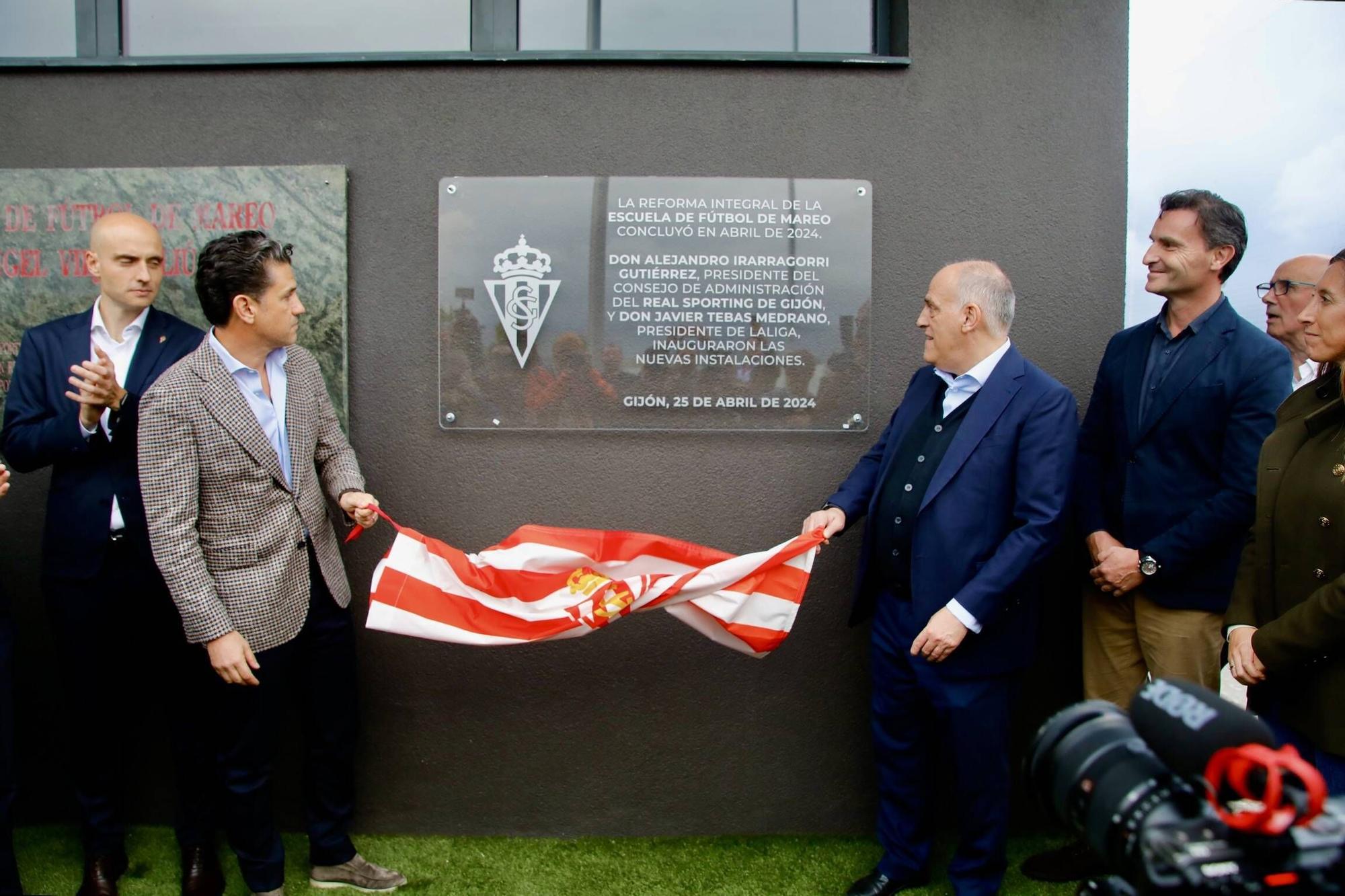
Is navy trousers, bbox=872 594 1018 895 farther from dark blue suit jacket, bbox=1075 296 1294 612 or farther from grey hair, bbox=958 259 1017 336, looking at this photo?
grey hair, bbox=958 259 1017 336

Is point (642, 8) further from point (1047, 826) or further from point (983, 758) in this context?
point (1047, 826)

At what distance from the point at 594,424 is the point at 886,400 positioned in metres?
1.01

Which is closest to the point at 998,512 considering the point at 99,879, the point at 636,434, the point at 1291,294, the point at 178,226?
the point at 636,434

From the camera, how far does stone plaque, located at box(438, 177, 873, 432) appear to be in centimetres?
323

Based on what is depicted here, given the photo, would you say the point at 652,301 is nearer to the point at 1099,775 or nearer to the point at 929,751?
the point at 929,751

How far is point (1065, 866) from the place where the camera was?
3.08 metres

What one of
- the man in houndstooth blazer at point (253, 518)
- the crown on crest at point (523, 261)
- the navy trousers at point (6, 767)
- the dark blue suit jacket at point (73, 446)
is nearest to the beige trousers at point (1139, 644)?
the crown on crest at point (523, 261)

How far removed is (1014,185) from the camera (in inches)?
128

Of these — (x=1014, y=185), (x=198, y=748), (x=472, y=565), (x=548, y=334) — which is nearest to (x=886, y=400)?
(x=1014, y=185)

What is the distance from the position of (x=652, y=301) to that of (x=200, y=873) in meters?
2.33

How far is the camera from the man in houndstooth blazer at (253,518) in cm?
255

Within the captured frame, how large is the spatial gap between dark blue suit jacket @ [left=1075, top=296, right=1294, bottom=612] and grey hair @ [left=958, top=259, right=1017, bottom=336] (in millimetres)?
520

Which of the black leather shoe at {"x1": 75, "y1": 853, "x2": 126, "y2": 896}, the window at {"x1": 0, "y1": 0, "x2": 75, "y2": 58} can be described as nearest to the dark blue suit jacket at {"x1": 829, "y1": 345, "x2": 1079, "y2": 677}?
the black leather shoe at {"x1": 75, "y1": 853, "x2": 126, "y2": 896}

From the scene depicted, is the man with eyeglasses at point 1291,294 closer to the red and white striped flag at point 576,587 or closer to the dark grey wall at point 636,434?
the dark grey wall at point 636,434
